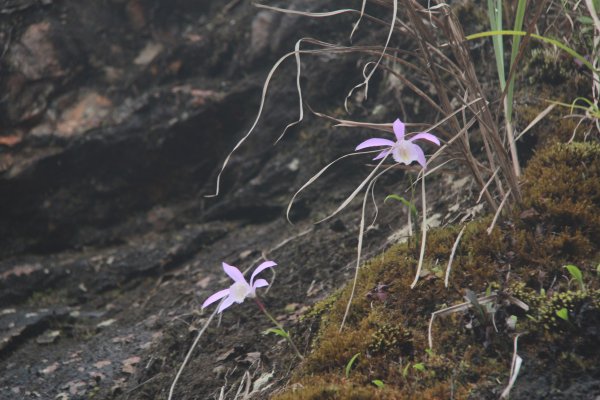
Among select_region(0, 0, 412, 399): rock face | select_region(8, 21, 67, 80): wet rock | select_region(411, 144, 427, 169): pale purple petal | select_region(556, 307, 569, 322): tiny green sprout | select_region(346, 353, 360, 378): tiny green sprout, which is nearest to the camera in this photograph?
select_region(556, 307, 569, 322): tiny green sprout

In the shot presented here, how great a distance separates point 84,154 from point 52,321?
1139 millimetres

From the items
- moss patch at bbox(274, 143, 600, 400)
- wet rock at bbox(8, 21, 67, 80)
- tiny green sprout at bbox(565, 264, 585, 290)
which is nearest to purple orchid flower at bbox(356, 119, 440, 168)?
moss patch at bbox(274, 143, 600, 400)

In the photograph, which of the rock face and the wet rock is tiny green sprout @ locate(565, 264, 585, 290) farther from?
the wet rock

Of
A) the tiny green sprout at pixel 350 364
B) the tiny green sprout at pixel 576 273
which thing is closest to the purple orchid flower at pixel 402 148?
the tiny green sprout at pixel 576 273

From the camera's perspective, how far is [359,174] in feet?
10.2

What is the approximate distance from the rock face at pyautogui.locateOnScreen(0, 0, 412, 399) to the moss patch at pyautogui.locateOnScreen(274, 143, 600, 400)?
817 mm

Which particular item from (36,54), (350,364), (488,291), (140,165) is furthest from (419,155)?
(36,54)

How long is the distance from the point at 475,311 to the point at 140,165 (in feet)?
8.47

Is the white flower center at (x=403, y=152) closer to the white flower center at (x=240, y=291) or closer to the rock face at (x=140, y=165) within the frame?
the white flower center at (x=240, y=291)

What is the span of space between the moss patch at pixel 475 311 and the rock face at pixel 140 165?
0.82m

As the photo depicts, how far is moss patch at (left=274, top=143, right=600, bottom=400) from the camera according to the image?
1.48 metres

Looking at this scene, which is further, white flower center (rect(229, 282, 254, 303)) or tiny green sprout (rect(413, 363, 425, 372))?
white flower center (rect(229, 282, 254, 303))

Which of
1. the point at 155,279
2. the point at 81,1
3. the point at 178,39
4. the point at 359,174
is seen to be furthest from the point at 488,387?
the point at 81,1

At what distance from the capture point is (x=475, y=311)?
1563mm
